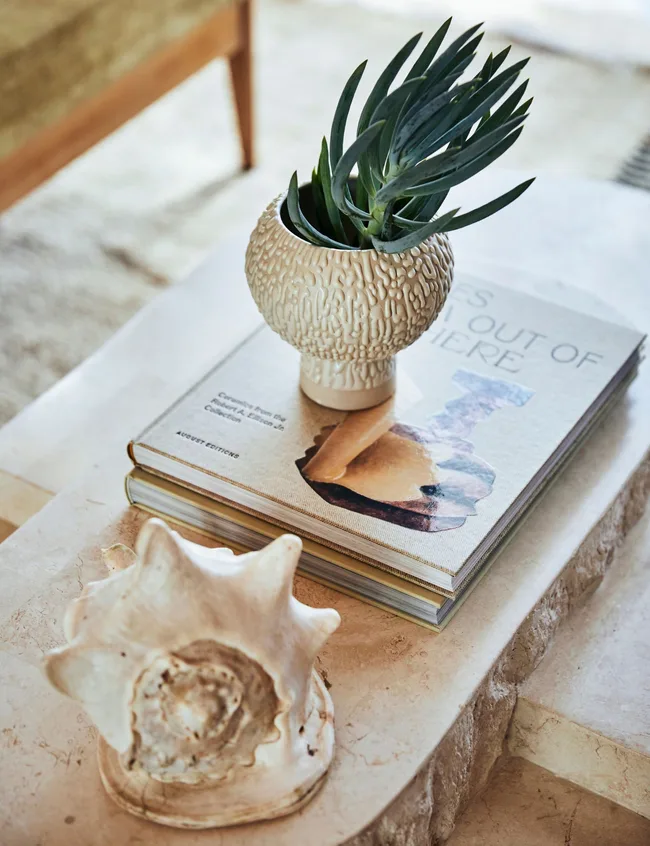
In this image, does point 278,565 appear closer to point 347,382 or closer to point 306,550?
point 306,550

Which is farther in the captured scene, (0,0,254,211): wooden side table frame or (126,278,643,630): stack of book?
(0,0,254,211): wooden side table frame

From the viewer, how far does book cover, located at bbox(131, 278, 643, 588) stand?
74cm

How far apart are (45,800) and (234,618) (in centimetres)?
18

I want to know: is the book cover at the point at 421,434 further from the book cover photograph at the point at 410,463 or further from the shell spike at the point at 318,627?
the shell spike at the point at 318,627

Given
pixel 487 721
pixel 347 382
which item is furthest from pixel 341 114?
pixel 487 721

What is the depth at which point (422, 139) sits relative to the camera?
70 centimetres

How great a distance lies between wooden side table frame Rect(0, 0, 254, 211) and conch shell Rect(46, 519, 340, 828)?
1.23 meters

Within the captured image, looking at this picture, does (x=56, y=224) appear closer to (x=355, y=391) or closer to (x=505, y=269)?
(x=505, y=269)

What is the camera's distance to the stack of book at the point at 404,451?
2.41ft

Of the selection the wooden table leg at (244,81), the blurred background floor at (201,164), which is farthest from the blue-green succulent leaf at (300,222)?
the wooden table leg at (244,81)

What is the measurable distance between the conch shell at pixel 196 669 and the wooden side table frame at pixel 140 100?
1.23 metres

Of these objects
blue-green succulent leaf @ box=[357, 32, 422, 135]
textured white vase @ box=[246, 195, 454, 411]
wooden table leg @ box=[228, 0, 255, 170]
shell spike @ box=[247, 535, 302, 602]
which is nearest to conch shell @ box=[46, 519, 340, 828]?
shell spike @ box=[247, 535, 302, 602]

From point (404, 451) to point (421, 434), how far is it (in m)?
0.03

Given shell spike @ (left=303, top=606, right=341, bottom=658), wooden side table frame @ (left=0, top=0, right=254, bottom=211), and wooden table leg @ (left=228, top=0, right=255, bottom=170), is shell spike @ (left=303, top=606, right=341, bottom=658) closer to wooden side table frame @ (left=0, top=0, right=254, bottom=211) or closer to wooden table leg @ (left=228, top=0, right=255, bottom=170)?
wooden side table frame @ (left=0, top=0, right=254, bottom=211)
